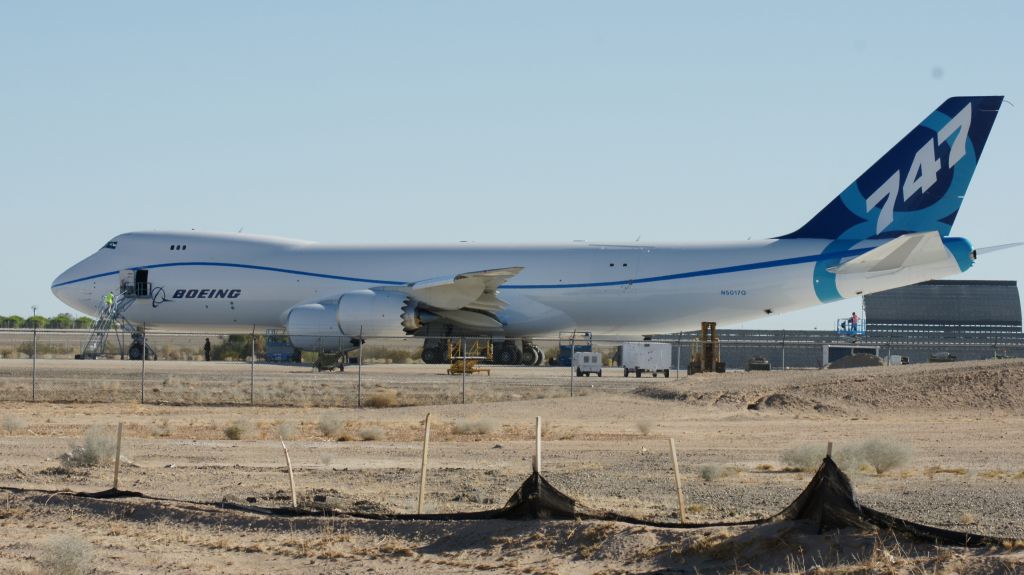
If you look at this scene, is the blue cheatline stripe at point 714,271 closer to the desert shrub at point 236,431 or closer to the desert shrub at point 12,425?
the desert shrub at point 236,431

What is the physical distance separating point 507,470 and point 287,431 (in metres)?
5.86

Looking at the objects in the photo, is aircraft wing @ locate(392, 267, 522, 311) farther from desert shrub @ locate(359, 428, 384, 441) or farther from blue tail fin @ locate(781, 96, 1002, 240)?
desert shrub @ locate(359, 428, 384, 441)

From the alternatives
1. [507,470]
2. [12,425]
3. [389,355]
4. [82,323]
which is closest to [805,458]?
[507,470]

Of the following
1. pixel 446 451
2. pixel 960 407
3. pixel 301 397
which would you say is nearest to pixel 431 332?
pixel 301 397

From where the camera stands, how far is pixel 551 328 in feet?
129

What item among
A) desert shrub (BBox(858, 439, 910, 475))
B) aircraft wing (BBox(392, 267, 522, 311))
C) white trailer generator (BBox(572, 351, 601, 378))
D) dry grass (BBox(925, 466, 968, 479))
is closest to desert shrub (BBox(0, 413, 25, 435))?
desert shrub (BBox(858, 439, 910, 475))

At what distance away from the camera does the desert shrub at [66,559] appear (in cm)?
934

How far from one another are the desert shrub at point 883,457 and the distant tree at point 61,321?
84889mm

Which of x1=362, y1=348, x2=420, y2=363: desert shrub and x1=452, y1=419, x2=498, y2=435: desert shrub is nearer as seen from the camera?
x1=452, y1=419, x2=498, y2=435: desert shrub

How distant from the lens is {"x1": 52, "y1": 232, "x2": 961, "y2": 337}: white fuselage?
36.9 metres

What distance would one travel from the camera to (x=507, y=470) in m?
14.9

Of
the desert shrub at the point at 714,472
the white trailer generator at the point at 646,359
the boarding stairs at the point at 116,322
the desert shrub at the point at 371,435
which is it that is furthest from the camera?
the boarding stairs at the point at 116,322

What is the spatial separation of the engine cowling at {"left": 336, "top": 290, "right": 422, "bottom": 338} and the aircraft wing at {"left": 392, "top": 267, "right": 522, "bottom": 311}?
63cm

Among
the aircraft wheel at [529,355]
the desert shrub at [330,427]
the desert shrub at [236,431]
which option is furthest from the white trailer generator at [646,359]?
A: the desert shrub at [236,431]
